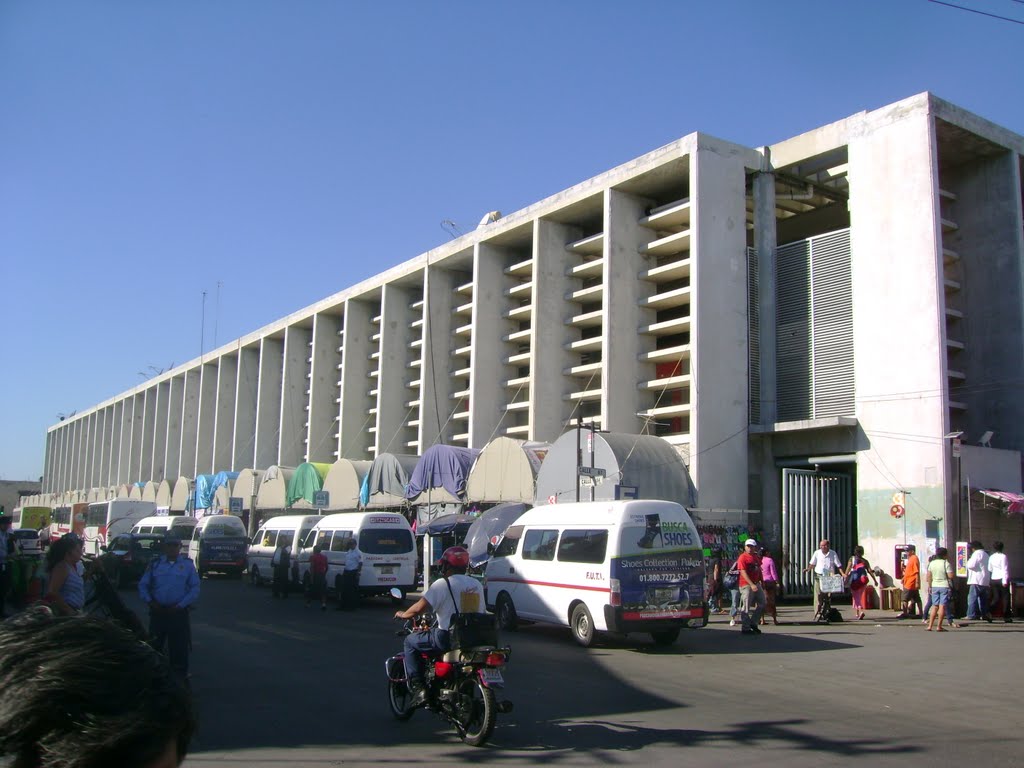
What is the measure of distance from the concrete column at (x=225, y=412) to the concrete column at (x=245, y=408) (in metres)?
0.82

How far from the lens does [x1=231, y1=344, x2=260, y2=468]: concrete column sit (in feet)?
202

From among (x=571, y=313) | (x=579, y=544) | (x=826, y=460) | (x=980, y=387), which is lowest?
(x=579, y=544)

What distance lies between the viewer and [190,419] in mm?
71312

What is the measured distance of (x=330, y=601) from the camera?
80.4 feet

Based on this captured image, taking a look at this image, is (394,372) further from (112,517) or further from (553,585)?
(553,585)

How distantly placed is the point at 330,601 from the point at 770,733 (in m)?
18.0

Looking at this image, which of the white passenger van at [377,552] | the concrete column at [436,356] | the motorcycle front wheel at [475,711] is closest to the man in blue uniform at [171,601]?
the motorcycle front wheel at [475,711]

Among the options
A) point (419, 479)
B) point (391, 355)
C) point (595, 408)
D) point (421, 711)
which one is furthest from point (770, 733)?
point (391, 355)

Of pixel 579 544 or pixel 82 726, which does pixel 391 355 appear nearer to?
pixel 579 544

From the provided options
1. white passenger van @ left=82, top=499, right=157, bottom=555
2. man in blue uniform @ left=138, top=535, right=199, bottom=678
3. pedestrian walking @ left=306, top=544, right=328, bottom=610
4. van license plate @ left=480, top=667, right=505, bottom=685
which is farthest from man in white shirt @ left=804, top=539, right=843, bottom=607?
white passenger van @ left=82, top=499, right=157, bottom=555

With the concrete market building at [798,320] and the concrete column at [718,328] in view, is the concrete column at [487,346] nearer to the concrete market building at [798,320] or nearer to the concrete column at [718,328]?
the concrete market building at [798,320]

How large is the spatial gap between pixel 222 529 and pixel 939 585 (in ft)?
81.2

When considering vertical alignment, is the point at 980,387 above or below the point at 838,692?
above

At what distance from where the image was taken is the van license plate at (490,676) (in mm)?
7859
